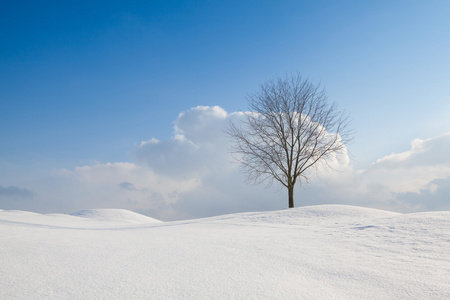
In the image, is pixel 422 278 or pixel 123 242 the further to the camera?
pixel 123 242

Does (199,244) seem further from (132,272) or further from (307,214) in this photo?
(307,214)

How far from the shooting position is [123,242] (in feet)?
14.4

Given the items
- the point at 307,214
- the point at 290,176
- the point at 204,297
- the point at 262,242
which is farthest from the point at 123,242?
the point at 290,176

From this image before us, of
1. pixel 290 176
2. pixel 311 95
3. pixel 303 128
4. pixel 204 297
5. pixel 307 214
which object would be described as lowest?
pixel 204 297

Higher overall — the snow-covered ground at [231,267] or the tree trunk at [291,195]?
the tree trunk at [291,195]

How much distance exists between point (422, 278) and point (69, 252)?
13.5ft

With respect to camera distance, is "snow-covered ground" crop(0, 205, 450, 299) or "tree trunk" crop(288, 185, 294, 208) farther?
"tree trunk" crop(288, 185, 294, 208)

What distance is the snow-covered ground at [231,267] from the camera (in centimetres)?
245

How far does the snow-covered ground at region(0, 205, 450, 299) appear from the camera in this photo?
8.05 feet

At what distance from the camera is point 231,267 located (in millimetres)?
3080

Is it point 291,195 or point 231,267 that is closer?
point 231,267

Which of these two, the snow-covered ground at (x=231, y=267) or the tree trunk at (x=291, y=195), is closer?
the snow-covered ground at (x=231, y=267)

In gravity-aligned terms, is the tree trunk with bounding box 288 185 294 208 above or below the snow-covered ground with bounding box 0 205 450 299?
above

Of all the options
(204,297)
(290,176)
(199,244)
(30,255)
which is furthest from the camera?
(290,176)
